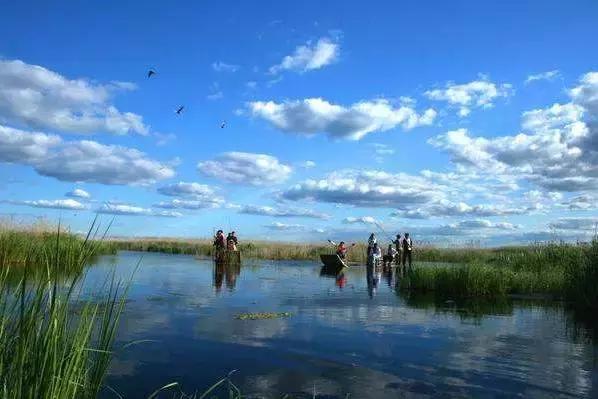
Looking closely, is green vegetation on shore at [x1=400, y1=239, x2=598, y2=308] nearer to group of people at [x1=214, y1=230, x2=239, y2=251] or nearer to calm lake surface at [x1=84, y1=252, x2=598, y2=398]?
calm lake surface at [x1=84, y1=252, x2=598, y2=398]

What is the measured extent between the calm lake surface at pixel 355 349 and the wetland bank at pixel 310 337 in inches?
1.2

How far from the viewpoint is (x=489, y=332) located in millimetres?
11219

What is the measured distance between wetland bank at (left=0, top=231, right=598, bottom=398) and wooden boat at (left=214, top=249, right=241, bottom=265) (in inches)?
536

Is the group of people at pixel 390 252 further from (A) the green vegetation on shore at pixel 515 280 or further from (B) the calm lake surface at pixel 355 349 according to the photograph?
(B) the calm lake surface at pixel 355 349

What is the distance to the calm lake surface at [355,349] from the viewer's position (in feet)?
23.9

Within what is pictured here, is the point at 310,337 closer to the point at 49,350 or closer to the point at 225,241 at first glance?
the point at 49,350

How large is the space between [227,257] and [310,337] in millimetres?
23031

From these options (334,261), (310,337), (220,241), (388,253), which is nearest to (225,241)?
(220,241)

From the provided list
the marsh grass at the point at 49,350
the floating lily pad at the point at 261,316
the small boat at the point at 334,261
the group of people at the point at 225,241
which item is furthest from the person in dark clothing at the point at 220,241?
the marsh grass at the point at 49,350

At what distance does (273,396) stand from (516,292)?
44.4 ft

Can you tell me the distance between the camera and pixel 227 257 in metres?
33.1

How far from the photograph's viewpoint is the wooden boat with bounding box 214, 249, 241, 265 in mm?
32700

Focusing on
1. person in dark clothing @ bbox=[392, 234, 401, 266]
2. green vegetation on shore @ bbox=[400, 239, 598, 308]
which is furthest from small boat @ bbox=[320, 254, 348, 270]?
green vegetation on shore @ bbox=[400, 239, 598, 308]

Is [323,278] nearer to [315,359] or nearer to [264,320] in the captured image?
[264,320]
